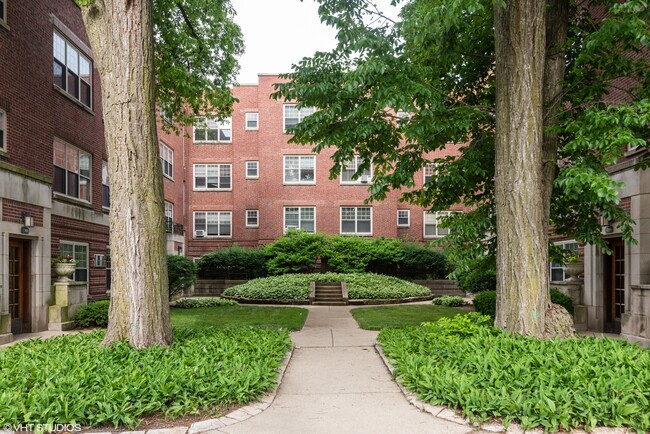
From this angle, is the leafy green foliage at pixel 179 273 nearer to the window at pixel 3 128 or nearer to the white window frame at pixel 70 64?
the white window frame at pixel 70 64

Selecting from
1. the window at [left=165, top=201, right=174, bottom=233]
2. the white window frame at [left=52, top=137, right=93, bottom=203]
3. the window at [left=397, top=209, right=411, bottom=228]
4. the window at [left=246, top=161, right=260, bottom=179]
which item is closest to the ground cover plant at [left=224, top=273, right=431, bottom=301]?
the window at [left=397, top=209, right=411, bottom=228]

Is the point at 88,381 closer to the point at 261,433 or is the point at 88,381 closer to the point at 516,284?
the point at 261,433

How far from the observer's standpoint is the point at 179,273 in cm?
1953

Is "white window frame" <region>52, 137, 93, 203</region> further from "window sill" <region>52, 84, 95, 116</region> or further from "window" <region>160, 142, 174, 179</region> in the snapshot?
"window" <region>160, 142, 174, 179</region>

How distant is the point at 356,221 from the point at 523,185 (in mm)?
21611

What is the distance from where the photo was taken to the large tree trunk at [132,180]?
7.82m

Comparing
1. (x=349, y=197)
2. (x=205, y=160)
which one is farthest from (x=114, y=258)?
(x=205, y=160)

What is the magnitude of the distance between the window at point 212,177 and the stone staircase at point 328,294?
11.8 m

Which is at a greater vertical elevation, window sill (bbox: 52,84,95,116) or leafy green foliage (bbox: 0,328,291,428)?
window sill (bbox: 52,84,95,116)

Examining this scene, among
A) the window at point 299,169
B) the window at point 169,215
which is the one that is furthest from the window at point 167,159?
the window at point 299,169

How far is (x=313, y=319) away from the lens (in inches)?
616

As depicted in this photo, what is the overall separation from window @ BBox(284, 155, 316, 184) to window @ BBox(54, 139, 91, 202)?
14401 mm

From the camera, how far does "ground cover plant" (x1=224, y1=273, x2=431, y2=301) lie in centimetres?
2167

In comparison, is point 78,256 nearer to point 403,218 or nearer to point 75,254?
point 75,254
